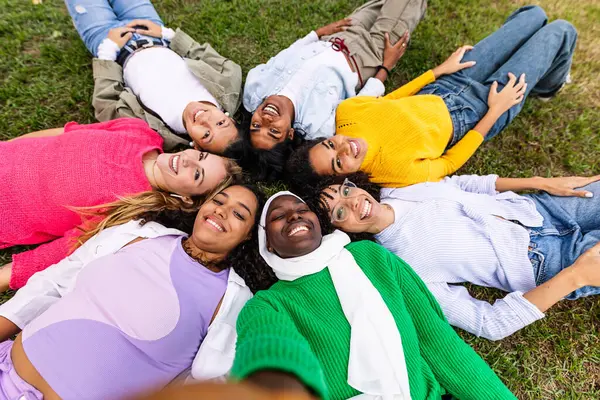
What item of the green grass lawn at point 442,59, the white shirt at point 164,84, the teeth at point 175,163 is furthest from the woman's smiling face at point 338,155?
the green grass lawn at point 442,59

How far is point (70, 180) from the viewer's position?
2604 mm

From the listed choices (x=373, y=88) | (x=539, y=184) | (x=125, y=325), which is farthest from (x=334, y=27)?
(x=125, y=325)

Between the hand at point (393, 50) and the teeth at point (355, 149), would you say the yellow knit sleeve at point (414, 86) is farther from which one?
the teeth at point (355, 149)

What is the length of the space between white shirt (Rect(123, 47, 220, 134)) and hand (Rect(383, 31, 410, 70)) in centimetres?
180

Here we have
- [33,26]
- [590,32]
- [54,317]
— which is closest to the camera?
[54,317]

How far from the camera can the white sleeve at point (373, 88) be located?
11.3ft

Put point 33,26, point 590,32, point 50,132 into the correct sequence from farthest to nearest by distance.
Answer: point 590,32
point 33,26
point 50,132

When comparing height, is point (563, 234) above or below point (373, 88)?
below

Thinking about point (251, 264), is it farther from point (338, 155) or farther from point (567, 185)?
point (567, 185)

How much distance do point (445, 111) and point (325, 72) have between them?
1.16 metres

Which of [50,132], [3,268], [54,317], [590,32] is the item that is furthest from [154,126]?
[590,32]

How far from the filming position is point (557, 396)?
2662 mm

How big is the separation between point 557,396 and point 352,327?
6.00ft

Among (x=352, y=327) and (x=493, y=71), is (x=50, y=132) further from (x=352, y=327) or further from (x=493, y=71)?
(x=493, y=71)
